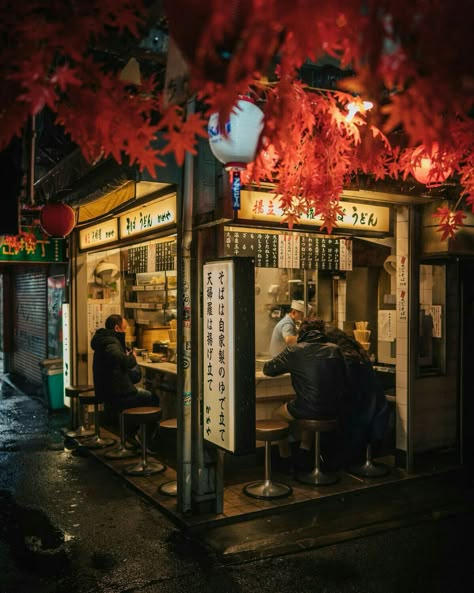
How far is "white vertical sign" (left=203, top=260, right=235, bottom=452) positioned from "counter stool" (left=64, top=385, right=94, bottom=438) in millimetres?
5448

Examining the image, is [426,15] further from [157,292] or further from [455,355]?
[157,292]

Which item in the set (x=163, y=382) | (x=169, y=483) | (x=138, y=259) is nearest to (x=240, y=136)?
(x=169, y=483)

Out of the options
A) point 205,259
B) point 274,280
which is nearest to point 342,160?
point 205,259

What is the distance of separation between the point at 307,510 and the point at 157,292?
7096 millimetres

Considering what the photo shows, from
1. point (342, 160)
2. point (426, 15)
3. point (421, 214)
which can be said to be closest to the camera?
point (426, 15)

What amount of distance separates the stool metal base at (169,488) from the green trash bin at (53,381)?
6.93m

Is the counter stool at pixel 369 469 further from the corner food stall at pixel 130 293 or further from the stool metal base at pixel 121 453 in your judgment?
the stool metal base at pixel 121 453

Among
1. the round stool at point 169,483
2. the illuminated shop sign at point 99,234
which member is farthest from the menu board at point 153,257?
the round stool at point 169,483

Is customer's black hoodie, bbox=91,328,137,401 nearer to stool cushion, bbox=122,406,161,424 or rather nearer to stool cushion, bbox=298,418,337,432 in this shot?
stool cushion, bbox=122,406,161,424

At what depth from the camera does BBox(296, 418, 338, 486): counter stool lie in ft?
29.5

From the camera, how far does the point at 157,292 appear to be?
13.8 metres

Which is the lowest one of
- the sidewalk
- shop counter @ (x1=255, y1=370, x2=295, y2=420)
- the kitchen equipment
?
the sidewalk

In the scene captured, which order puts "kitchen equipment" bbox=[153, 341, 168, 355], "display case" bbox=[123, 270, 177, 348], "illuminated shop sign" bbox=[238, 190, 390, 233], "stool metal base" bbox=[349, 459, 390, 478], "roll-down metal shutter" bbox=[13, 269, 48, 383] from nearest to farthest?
1. "illuminated shop sign" bbox=[238, 190, 390, 233]
2. "stool metal base" bbox=[349, 459, 390, 478]
3. "kitchen equipment" bbox=[153, 341, 168, 355]
4. "display case" bbox=[123, 270, 177, 348]
5. "roll-down metal shutter" bbox=[13, 269, 48, 383]

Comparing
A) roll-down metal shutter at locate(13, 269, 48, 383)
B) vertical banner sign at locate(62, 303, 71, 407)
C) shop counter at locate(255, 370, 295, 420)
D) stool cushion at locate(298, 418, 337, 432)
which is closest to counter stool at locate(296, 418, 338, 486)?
stool cushion at locate(298, 418, 337, 432)
